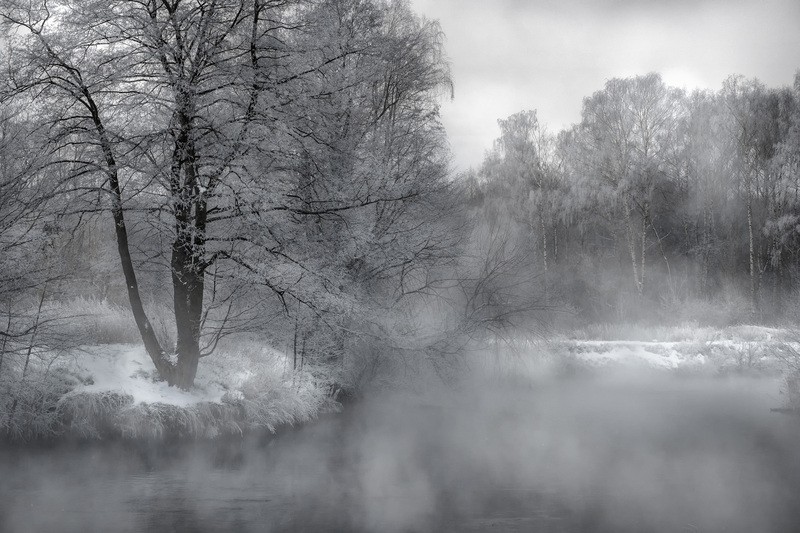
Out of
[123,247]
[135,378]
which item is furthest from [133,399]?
[123,247]

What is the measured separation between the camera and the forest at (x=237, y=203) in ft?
34.6

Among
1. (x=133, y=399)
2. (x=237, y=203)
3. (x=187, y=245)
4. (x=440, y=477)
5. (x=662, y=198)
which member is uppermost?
(x=662, y=198)

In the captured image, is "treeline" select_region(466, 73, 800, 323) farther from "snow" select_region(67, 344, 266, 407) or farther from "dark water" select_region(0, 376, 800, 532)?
"snow" select_region(67, 344, 266, 407)

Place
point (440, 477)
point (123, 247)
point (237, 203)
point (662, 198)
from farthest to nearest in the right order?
point (662, 198), point (123, 247), point (237, 203), point (440, 477)

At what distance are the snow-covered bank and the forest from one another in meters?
0.07

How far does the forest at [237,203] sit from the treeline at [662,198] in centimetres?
910

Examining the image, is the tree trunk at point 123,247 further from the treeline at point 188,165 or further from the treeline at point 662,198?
the treeline at point 662,198

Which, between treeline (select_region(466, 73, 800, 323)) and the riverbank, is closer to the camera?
the riverbank

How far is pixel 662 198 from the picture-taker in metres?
35.3

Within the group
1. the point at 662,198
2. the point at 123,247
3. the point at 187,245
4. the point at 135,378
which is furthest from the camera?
the point at 662,198

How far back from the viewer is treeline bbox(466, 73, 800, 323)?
97.1 feet

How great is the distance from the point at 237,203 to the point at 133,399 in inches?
143

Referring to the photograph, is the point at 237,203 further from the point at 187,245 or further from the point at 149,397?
the point at 149,397

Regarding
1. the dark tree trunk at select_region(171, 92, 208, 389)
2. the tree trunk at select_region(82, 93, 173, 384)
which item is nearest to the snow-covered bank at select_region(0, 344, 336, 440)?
the tree trunk at select_region(82, 93, 173, 384)
